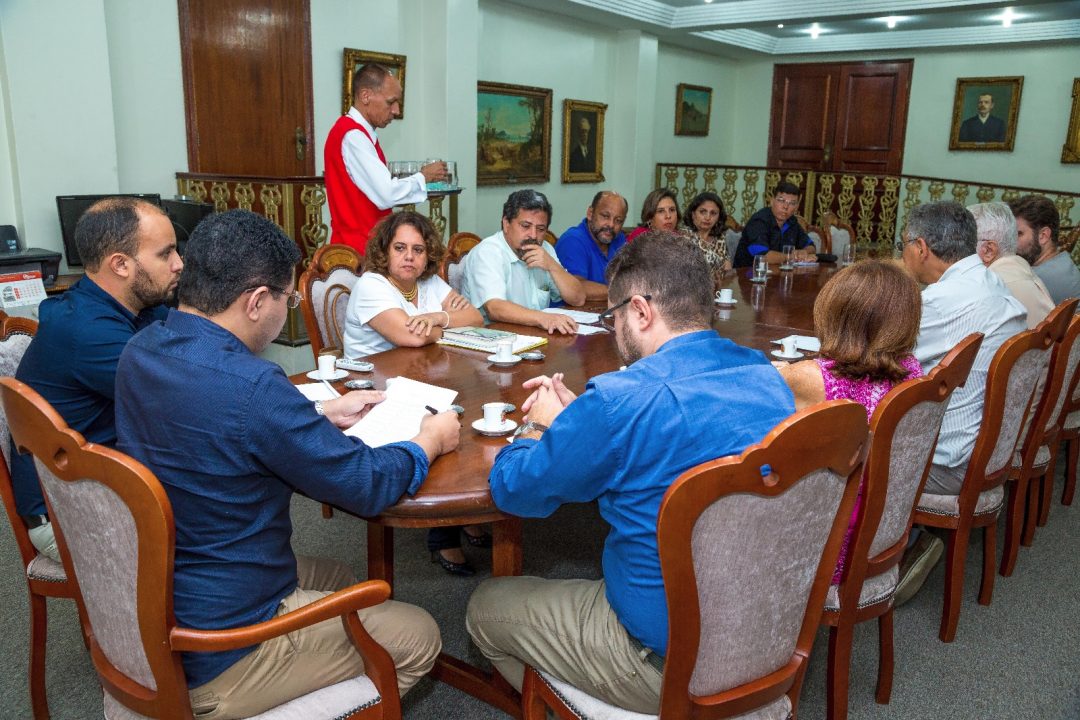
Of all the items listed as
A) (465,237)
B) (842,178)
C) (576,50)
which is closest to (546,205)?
(465,237)

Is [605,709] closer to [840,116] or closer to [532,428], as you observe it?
[532,428]

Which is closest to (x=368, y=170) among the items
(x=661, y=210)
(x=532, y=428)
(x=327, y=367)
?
(x=661, y=210)

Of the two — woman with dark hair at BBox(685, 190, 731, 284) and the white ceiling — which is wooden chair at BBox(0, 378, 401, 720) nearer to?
woman with dark hair at BBox(685, 190, 731, 284)

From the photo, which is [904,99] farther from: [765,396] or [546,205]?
[765,396]

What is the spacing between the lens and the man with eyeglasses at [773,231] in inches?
226

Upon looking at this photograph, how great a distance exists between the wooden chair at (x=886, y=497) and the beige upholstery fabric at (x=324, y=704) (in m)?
1.04

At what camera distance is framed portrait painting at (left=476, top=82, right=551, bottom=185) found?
8.47 metres

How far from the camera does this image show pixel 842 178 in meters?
10.8

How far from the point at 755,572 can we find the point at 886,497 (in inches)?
25.8

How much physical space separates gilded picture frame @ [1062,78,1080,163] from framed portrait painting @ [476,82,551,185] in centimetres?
621

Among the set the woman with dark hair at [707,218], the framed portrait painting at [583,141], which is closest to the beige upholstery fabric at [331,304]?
the woman with dark hair at [707,218]

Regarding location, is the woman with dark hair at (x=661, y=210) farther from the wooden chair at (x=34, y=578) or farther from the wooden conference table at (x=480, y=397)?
the wooden chair at (x=34, y=578)

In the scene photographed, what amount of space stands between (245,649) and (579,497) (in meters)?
0.64

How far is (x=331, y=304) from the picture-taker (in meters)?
3.19
